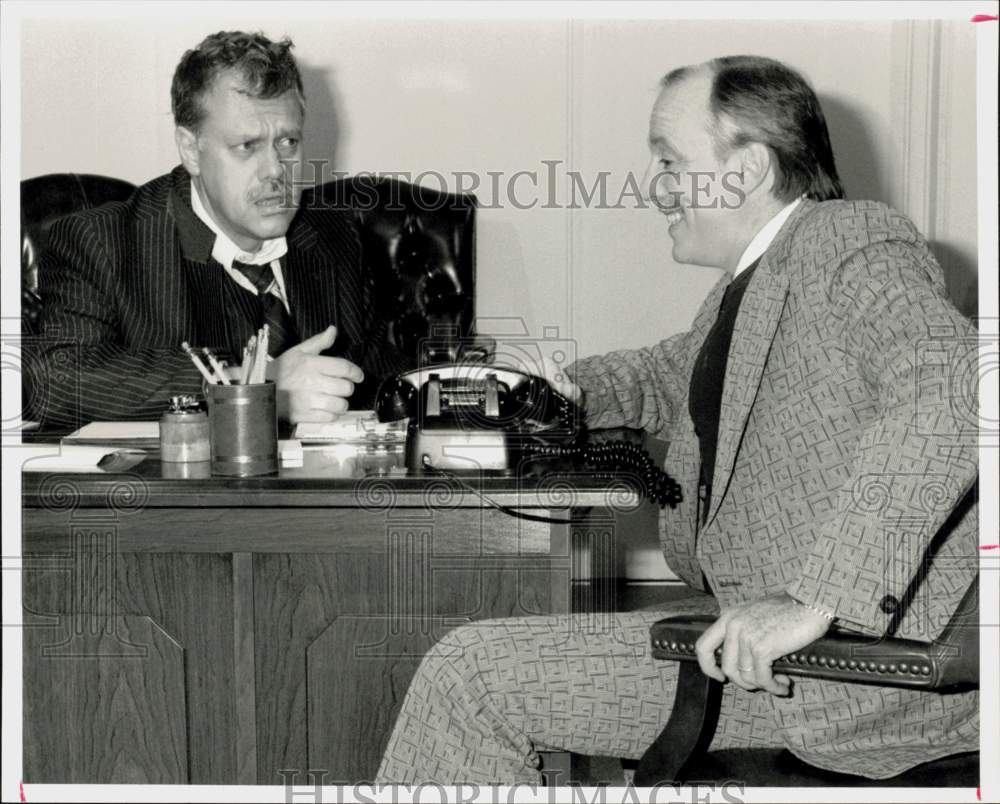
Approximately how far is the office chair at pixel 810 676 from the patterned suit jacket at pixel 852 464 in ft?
0.11

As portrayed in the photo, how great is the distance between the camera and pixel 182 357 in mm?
2627

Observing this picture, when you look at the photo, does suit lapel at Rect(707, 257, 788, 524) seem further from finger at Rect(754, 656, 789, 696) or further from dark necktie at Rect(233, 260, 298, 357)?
dark necktie at Rect(233, 260, 298, 357)

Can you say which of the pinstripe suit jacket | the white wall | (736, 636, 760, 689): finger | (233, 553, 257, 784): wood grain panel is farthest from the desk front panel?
the white wall

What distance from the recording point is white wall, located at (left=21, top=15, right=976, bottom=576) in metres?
4.08

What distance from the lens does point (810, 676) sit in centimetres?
149

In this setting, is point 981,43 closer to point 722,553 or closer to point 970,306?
point 722,553

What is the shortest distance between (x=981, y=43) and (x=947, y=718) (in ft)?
2.84

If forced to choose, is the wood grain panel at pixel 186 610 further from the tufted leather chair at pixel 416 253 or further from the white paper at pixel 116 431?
the tufted leather chair at pixel 416 253

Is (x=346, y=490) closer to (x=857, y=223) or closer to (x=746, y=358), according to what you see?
(x=746, y=358)

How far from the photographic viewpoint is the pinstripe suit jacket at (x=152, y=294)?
2744 mm

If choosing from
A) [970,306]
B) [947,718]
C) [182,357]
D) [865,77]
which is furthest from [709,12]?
[947,718]

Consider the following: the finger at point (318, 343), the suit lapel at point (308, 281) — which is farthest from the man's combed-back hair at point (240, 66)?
the finger at point (318, 343)

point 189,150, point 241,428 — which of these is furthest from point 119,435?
point 189,150

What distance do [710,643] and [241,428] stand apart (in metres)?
0.79
